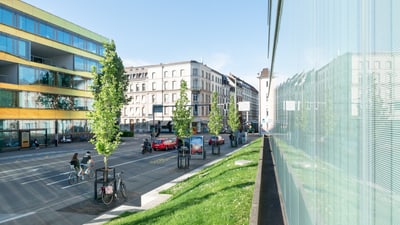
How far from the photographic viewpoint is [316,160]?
224 centimetres

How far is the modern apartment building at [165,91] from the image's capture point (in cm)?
7944

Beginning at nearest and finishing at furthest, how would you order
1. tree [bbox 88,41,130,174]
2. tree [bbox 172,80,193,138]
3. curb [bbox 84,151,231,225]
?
curb [bbox 84,151,231,225] < tree [bbox 88,41,130,174] < tree [bbox 172,80,193,138]

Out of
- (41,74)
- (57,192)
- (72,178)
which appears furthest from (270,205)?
(41,74)

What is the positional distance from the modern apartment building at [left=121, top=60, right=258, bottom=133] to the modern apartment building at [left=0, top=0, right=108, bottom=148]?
28.6 m

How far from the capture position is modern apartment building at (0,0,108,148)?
3616cm

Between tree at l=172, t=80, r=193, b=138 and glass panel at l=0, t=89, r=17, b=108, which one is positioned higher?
glass panel at l=0, t=89, r=17, b=108

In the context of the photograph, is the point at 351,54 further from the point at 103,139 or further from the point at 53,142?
the point at 53,142

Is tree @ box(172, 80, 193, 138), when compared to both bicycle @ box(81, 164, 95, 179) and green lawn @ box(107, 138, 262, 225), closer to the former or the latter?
bicycle @ box(81, 164, 95, 179)

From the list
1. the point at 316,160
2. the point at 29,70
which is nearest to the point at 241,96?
the point at 29,70

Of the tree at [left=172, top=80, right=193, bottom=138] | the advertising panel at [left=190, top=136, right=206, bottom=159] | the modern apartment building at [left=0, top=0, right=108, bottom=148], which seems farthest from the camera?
the modern apartment building at [left=0, top=0, right=108, bottom=148]

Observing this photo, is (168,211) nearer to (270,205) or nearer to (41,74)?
(270,205)

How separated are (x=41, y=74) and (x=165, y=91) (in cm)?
4312

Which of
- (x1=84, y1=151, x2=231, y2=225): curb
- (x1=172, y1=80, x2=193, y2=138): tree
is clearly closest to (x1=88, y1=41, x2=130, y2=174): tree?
(x1=84, y1=151, x2=231, y2=225): curb

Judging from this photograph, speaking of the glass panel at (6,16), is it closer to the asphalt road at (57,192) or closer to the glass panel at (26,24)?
the glass panel at (26,24)
